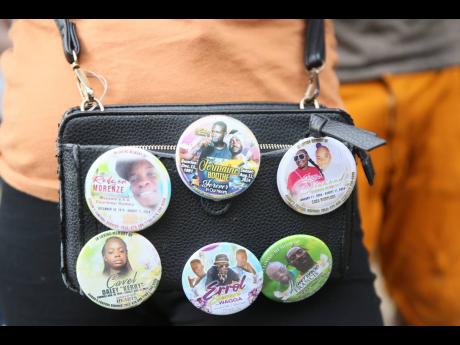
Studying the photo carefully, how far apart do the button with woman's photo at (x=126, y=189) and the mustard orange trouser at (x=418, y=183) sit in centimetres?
61

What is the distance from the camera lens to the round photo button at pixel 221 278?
2.14 feet

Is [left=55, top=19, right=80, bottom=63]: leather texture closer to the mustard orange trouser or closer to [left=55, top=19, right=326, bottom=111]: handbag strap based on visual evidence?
[left=55, top=19, right=326, bottom=111]: handbag strap

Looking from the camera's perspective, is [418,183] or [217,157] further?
[418,183]

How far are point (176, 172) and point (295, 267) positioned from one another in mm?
202

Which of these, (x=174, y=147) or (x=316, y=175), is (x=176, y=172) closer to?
(x=174, y=147)

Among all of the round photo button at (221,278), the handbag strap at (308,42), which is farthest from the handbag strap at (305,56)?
the round photo button at (221,278)

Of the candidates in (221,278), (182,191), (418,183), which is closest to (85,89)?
(182,191)

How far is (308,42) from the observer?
0.72 meters

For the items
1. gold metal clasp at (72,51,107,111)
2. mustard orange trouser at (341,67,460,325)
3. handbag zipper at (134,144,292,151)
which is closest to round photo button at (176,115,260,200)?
handbag zipper at (134,144,292,151)

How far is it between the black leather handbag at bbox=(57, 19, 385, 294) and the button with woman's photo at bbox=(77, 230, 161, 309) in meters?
0.01

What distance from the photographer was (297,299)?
0.68 meters

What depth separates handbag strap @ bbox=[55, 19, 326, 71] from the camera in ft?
2.15

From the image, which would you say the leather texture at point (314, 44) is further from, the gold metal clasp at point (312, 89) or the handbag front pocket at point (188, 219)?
the handbag front pocket at point (188, 219)
